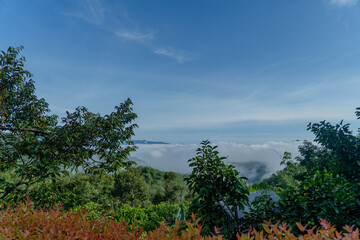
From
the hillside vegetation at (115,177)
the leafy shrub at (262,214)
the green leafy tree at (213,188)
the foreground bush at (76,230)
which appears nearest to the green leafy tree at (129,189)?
the hillside vegetation at (115,177)

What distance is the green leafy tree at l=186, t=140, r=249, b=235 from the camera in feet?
12.3

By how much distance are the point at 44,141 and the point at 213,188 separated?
13.8 feet

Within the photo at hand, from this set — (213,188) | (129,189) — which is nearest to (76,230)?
(213,188)

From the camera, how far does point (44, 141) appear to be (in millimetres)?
4953

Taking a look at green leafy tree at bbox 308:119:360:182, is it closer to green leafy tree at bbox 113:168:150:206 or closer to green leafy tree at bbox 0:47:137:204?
green leafy tree at bbox 0:47:137:204

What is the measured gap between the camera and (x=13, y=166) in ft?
16.5

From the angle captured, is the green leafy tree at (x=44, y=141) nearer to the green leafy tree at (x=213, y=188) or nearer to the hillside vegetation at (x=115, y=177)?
the hillside vegetation at (x=115, y=177)

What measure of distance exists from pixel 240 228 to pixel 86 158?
404cm

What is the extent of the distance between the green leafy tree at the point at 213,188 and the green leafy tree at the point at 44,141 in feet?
7.61

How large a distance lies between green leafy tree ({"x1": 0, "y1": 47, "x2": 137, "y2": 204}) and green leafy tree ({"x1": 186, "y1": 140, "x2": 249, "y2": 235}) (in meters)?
2.32

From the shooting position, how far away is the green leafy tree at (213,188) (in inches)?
147

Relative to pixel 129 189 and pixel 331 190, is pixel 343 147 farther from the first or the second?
pixel 129 189

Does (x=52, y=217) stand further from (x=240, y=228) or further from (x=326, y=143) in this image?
(x=326, y=143)

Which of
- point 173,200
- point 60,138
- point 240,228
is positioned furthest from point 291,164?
point 60,138
